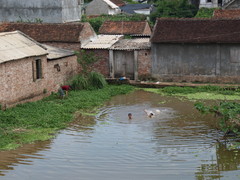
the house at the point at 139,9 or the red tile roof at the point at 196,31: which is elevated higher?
the house at the point at 139,9

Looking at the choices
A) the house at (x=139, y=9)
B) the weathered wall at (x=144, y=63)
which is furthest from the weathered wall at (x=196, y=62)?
the house at (x=139, y=9)

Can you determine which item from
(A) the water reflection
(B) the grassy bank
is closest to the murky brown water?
(A) the water reflection

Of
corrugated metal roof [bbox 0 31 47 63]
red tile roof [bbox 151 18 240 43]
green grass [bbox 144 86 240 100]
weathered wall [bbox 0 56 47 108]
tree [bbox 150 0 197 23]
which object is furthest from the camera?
tree [bbox 150 0 197 23]

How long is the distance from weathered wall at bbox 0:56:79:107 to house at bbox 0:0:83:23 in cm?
1232

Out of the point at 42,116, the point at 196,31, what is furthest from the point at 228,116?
the point at 196,31

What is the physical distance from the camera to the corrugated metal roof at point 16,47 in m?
20.3

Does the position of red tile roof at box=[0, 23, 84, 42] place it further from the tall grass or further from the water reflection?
the water reflection

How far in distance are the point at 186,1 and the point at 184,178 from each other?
36.2m

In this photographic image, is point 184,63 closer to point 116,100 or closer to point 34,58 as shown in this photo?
point 116,100

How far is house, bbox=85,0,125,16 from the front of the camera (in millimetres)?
56875

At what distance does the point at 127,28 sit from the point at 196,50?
8204mm

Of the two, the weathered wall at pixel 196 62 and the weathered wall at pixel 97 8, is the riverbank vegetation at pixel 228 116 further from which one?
the weathered wall at pixel 97 8

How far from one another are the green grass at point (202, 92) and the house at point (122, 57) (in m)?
→ 2.80

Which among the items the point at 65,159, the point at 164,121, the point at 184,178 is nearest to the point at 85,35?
the point at 164,121
